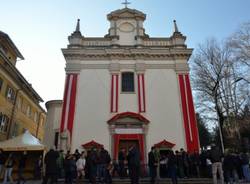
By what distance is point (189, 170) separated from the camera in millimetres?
14391

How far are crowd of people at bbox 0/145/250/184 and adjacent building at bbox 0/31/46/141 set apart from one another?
1027 cm

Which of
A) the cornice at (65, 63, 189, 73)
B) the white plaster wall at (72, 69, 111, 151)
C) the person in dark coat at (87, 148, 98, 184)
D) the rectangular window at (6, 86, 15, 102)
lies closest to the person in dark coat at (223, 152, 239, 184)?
the person in dark coat at (87, 148, 98, 184)

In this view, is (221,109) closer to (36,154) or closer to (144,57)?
(144,57)

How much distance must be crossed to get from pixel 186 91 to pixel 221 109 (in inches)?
283

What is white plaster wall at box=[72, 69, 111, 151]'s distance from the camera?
17.9 metres

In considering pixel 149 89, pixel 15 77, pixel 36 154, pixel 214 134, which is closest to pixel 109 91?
pixel 149 89

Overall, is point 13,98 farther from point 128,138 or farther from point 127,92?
point 128,138

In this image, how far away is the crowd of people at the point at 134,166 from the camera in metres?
9.96

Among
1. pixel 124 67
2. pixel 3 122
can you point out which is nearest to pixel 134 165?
pixel 124 67

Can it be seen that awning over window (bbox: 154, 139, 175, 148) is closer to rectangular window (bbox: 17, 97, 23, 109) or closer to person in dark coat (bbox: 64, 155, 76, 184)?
person in dark coat (bbox: 64, 155, 76, 184)

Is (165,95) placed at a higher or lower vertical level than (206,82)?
lower

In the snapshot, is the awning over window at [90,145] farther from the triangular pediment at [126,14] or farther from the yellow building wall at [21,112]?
the triangular pediment at [126,14]

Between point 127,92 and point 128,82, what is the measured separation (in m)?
1.15

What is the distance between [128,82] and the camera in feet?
66.1
